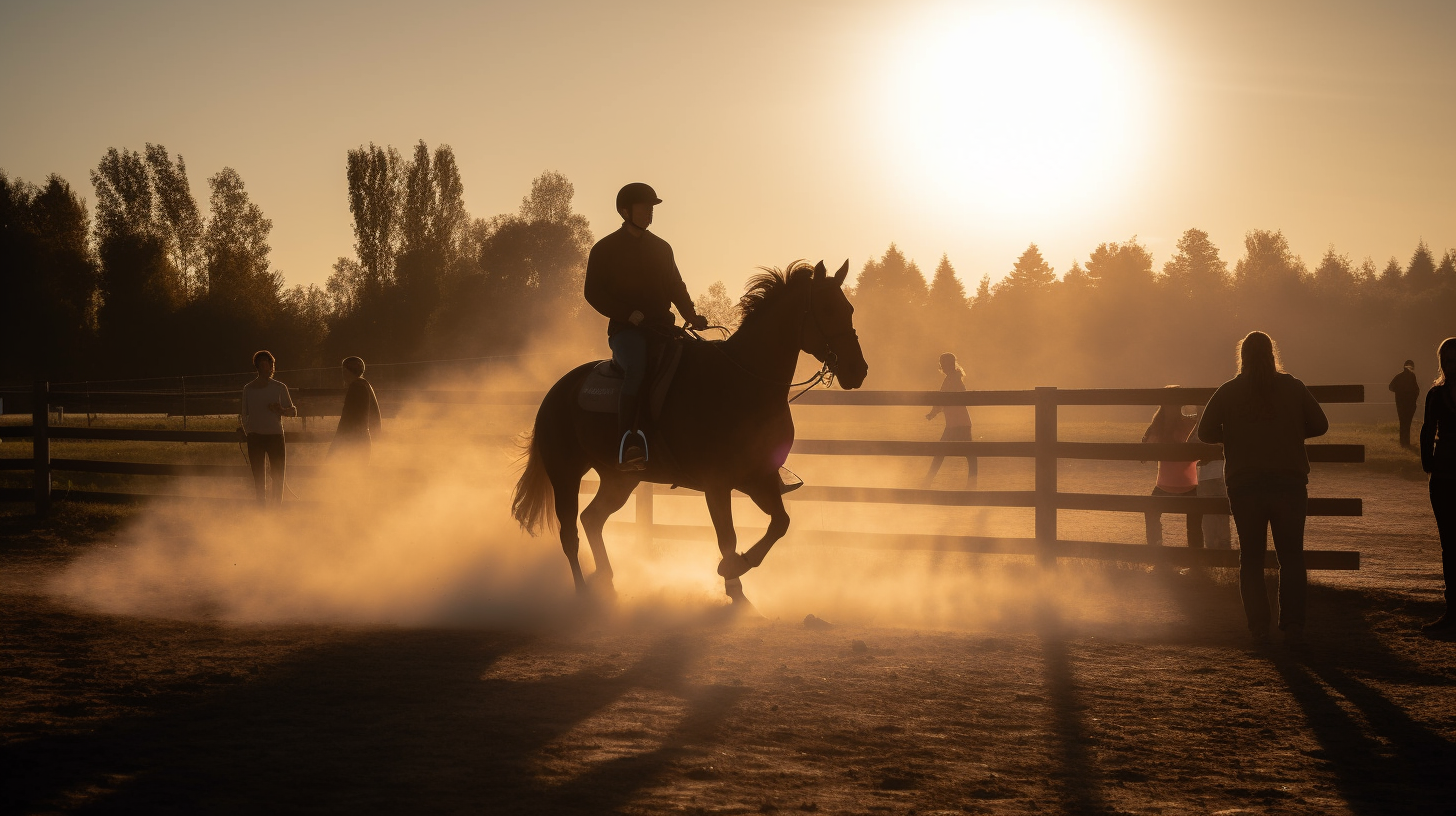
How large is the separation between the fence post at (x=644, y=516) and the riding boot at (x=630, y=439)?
271 centimetres

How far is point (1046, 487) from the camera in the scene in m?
9.48

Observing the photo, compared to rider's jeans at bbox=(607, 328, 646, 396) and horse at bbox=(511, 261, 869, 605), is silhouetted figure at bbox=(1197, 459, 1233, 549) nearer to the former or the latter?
horse at bbox=(511, 261, 869, 605)

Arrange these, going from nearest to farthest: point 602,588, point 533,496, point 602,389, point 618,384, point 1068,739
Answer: point 1068,739 < point 618,384 < point 602,389 < point 602,588 < point 533,496

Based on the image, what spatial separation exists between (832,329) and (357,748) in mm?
4334

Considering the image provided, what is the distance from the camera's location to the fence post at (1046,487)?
31.0 ft

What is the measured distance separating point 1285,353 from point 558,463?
88678mm

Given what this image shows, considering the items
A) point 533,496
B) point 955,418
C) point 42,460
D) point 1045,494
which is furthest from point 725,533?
point 42,460

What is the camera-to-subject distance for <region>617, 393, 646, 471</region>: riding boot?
8.03 metres

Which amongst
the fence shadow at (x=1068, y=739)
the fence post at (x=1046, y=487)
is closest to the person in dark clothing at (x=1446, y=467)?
the fence shadow at (x=1068, y=739)

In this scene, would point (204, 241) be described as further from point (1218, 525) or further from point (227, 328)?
point (1218, 525)

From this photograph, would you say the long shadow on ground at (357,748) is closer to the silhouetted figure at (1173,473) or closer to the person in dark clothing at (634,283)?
the person in dark clothing at (634,283)

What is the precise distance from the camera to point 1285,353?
8519cm

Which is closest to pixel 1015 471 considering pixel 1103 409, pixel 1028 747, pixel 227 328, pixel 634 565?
pixel 634 565

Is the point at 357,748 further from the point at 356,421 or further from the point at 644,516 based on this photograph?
the point at 356,421
